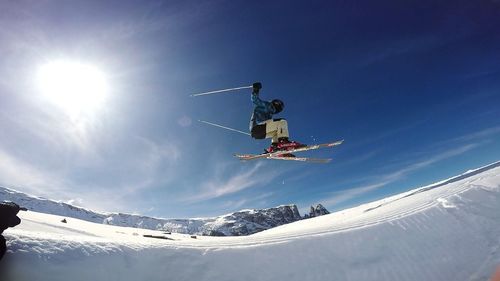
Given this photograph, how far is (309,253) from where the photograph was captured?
935 cm

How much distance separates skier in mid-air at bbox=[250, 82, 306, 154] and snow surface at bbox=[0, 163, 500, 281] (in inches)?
317

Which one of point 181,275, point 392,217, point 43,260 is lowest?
point 181,275

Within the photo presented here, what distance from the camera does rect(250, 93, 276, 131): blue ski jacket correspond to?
1858cm

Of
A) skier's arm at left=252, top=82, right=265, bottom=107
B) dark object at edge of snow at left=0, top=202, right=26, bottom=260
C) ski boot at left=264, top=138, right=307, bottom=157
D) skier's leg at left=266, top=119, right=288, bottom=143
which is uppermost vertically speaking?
skier's arm at left=252, top=82, right=265, bottom=107

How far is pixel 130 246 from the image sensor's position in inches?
342

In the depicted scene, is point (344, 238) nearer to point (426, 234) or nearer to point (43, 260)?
point (426, 234)

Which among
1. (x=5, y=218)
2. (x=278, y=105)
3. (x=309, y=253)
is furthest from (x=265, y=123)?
(x=5, y=218)

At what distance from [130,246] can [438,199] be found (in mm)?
10496

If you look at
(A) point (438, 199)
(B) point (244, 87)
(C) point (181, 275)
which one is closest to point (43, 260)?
(C) point (181, 275)

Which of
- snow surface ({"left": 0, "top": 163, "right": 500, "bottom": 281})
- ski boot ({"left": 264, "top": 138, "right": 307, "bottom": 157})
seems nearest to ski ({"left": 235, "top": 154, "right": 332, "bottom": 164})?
ski boot ({"left": 264, "top": 138, "right": 307, "bottom": 157})

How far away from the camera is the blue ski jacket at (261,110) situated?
18575 mm

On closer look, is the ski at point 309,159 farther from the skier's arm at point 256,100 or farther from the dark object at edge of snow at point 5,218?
the dark object at edge of snow at point 5,218

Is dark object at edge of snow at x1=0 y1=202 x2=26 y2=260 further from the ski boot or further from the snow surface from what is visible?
the ski boot

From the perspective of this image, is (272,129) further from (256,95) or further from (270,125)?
(256,95)
